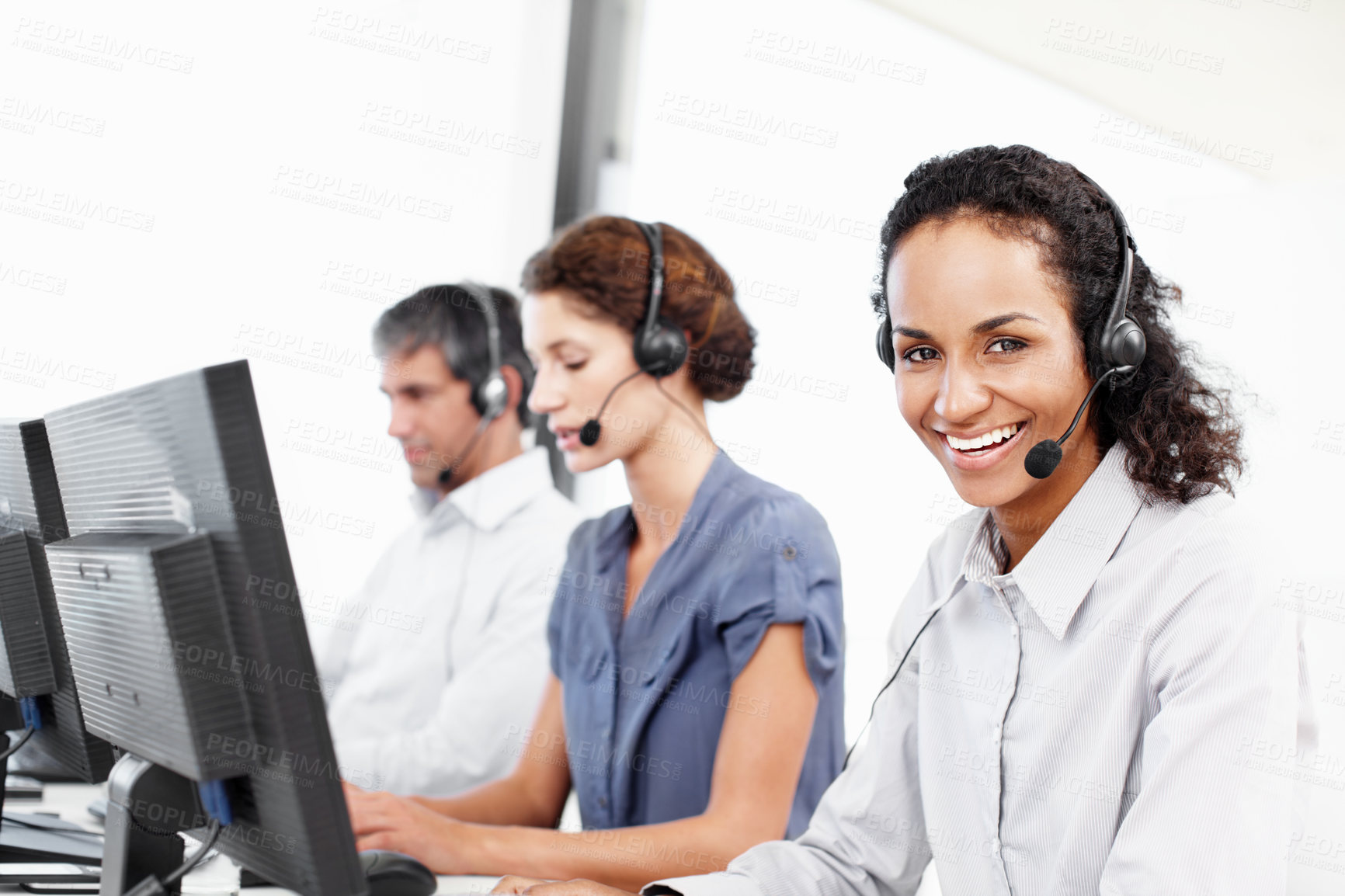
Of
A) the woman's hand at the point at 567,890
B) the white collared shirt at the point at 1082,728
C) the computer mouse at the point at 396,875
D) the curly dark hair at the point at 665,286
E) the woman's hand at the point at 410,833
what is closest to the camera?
the white collared shirt at the point at 1082,728

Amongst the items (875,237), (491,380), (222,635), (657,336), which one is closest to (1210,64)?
(875,237)

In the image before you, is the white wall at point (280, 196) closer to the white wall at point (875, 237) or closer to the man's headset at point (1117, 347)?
the white wall at point (875, 237)

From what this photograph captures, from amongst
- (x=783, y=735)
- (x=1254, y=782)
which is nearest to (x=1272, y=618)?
(x=1254, y=782)

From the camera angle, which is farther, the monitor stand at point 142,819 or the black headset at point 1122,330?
the black headset at point 1122,330

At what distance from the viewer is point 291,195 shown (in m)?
2.19

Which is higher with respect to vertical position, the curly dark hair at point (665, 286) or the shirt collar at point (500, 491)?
the curly dark hair at point (665, 286)

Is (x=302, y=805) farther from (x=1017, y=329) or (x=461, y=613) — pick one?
(x=461, y=613)

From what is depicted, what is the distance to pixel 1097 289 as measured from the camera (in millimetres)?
950

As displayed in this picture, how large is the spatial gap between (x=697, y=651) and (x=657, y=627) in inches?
3.2

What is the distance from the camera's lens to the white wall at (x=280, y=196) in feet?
6.27

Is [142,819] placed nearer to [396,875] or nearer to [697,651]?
[396,875]

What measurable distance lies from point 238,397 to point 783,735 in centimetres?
92

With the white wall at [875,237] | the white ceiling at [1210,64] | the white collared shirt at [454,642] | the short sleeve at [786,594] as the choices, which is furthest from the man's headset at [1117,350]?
the white collared shirt at [454,642]

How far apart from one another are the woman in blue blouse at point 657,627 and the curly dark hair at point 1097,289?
537 mm
